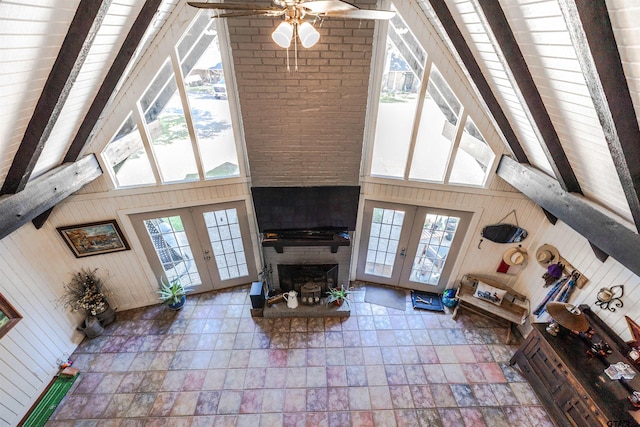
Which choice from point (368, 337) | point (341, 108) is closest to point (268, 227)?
point (341, 108)

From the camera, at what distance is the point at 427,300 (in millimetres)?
4984

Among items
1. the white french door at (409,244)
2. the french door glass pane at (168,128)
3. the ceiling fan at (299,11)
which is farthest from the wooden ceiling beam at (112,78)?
the white french door at (409,244)

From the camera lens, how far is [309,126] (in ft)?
11.6

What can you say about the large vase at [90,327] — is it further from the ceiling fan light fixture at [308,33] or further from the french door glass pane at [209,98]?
the ceiling fan light fixture at [308,33]

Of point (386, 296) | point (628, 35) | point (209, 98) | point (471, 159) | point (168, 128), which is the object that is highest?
point (628, 35)

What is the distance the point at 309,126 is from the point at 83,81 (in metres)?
2.20

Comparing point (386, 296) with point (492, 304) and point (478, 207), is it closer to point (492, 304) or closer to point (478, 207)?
point (492, 304)

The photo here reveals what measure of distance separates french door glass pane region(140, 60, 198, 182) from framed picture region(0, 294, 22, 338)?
2.24m

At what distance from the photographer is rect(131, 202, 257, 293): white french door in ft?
14.5

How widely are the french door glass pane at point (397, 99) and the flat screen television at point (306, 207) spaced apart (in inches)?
28.4

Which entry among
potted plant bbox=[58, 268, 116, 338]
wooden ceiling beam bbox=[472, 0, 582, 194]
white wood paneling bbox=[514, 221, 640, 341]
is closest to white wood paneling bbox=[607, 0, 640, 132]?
wooden ceiling beam bbox=[472, 0, 582, 194]

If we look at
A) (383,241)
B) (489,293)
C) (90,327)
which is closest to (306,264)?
(383,241)

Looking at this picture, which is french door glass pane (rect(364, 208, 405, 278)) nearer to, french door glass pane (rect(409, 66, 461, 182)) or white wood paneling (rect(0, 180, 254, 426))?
french door glass pane (rect(409, 66, 461, 182))

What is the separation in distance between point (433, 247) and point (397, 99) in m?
2.47
